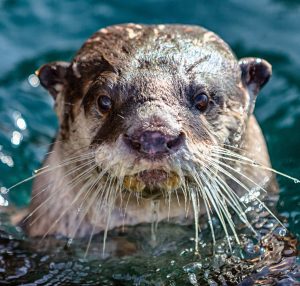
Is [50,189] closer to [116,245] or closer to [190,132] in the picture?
[116,245]

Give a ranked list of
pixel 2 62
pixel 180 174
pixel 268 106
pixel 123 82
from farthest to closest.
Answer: pixel 2 62
pixel 268 106
pixel 123 82
pixel 180 174

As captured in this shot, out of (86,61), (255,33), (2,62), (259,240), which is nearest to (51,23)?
(2,62)

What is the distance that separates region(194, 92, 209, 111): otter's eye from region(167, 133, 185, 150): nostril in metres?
0.46

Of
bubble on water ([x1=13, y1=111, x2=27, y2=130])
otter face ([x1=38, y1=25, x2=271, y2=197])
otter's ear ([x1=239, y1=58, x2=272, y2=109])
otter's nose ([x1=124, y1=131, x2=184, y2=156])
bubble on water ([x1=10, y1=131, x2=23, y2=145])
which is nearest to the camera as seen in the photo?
otter's nose ([x1=124, y1=131, x2=184, y2=156])

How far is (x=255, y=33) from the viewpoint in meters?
7.16

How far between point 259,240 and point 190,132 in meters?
0.92

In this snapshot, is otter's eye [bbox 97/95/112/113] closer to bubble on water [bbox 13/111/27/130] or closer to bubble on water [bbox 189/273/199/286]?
bubble on water [bbox 189/273/199/286]

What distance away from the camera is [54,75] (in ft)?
15.6

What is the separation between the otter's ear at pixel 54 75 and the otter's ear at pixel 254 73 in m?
0.95

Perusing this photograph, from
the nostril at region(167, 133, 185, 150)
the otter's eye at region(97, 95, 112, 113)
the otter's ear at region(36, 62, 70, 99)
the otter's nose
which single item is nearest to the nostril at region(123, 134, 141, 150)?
the otter's nose

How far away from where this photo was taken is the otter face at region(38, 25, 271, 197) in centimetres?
374

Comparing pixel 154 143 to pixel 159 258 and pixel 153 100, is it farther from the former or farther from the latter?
pixel 159 258

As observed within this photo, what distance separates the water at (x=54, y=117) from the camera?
4.50 metres

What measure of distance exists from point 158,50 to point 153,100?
44cm
